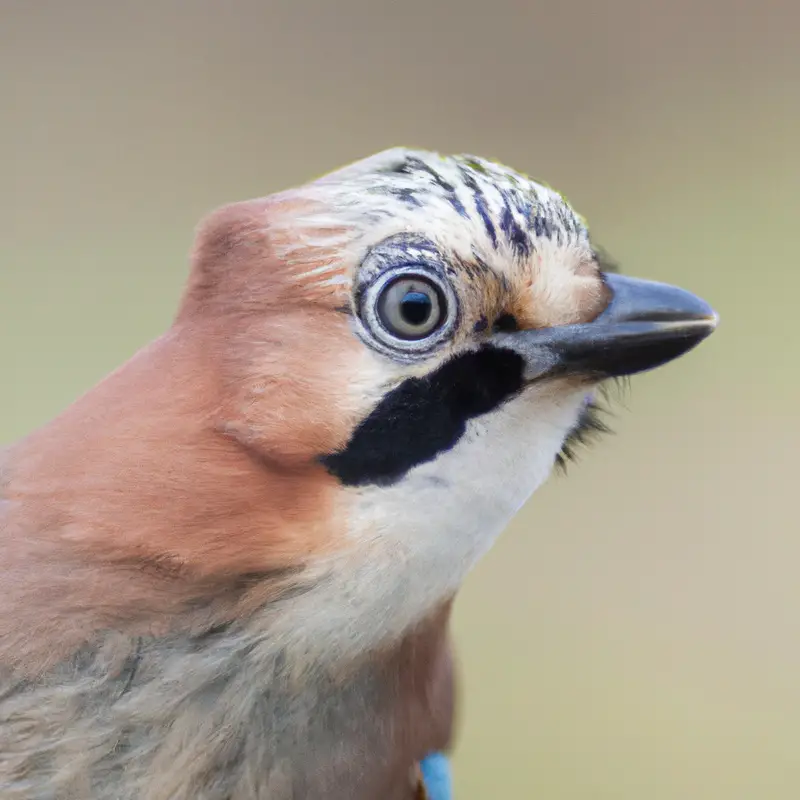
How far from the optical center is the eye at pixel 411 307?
1049mm

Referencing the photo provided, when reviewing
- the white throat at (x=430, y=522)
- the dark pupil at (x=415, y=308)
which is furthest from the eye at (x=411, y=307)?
the white throat at (x=430, y=522)

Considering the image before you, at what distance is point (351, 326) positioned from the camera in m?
1.06

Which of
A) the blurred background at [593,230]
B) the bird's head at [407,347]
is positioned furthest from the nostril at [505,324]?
the blurred background at [593,230]

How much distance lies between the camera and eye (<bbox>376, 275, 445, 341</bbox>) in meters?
1.05

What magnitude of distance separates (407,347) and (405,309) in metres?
0.04

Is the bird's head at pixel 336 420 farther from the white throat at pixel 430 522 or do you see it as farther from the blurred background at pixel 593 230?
the blurred background at pixel 593 230

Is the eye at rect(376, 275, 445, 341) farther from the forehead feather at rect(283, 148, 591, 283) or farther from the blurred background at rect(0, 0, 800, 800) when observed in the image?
the blurred background at rect(0, 0, 800, 800)

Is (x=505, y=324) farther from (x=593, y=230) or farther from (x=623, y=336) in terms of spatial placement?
(x=593, y=230)

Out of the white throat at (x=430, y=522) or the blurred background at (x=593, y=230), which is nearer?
the white throat at (x=430, y=522)

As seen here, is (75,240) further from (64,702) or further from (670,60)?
(64,702)

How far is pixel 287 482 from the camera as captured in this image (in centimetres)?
106

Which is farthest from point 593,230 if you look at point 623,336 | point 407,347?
point 407,347

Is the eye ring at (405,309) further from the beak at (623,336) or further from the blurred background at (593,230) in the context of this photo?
the blurred background at (593,230)

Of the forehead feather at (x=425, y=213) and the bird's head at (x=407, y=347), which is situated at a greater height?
the forehead feather at (x=425, y=213)
